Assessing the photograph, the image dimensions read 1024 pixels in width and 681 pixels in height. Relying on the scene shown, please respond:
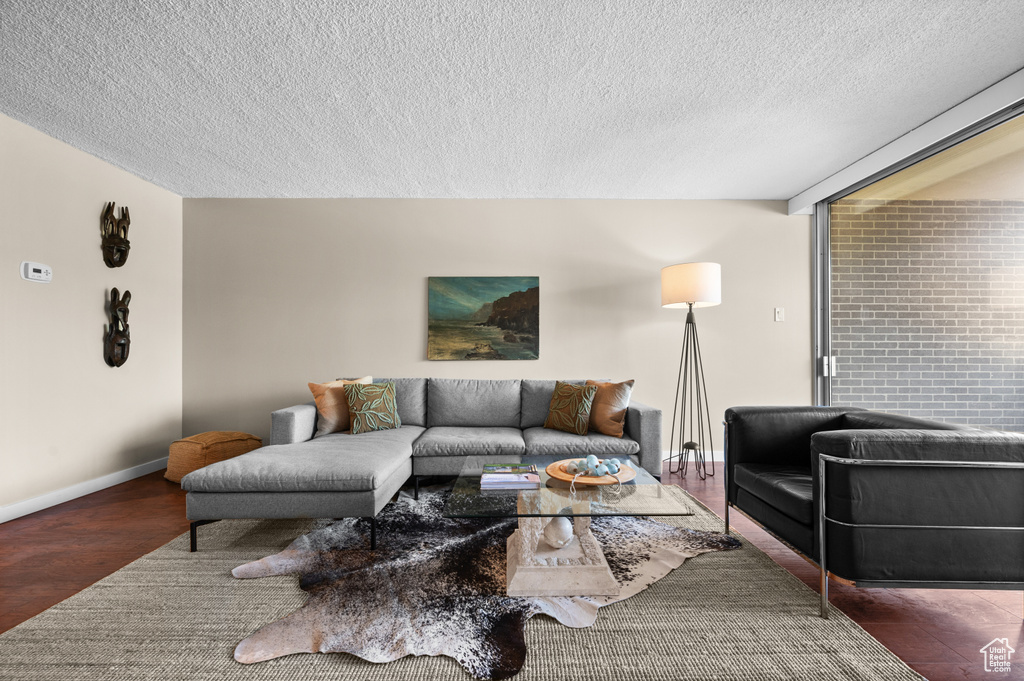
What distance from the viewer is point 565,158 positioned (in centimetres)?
348

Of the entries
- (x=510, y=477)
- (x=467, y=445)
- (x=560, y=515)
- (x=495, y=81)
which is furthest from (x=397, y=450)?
(x=495, y=81)

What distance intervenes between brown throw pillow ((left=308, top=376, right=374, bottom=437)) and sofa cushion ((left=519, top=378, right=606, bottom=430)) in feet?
4.51

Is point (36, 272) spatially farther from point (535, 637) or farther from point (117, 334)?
point (535, 637)

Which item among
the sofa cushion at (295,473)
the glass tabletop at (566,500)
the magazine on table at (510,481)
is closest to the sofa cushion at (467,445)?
the sofa cushion at (295,473)

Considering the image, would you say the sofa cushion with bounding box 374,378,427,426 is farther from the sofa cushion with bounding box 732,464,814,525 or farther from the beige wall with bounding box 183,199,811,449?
the sofa cushion with bounding box 732,464,814,525

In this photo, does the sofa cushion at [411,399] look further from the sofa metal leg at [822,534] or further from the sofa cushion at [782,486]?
the sofa metal leg at [822,534]

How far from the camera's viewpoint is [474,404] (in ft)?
12.6

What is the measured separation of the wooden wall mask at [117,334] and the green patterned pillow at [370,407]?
1.77 meters

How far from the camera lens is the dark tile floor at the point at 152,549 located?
158cm

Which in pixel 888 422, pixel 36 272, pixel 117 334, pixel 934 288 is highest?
pixel 36 272

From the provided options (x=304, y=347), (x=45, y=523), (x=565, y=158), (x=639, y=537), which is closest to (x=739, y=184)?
(x=565, y=158)

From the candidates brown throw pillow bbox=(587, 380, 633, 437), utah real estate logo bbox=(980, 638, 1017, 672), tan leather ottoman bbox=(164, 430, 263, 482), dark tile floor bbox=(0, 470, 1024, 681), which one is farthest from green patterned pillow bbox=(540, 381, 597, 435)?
utah real estate logo bbox=(980, 638, 1017, 672)

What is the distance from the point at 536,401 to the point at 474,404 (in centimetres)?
51

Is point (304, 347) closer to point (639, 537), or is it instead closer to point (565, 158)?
point (565, 158)
